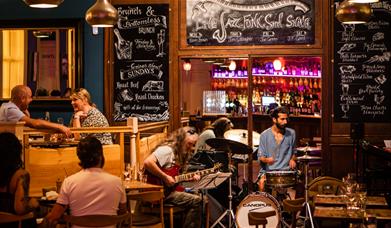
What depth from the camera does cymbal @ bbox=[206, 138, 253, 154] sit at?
7.73 m

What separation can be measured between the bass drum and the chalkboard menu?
1.63 meters

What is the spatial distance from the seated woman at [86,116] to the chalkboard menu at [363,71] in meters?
3.06

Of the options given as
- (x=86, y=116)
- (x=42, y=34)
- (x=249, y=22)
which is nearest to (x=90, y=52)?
(x=42, y=34)

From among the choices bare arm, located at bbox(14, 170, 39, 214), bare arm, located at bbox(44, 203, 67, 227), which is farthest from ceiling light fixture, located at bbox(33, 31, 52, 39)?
bare arm, located at bbox(44, 203, 67, 227)

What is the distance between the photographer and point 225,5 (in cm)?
913

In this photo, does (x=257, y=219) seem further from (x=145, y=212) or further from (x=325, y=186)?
→ (x=325, y=186)

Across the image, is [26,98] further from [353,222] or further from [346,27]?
[346,27]

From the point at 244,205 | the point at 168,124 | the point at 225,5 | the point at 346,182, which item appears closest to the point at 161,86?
the point at 168,124

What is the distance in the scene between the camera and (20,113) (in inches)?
259

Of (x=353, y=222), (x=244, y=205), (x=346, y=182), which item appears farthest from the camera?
(x=244, y=205)

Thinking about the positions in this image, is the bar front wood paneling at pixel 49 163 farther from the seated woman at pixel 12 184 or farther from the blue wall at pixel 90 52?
the blue wall at pixel 90 52

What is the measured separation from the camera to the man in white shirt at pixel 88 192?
479 cm

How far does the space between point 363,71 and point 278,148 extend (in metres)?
1.51

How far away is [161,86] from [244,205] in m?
2.19
